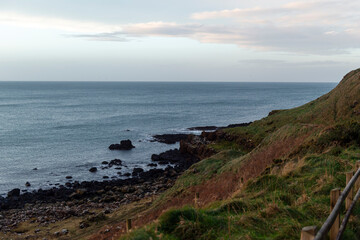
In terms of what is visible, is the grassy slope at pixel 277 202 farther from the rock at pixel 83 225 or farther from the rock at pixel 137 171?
the rock at pixel 137 171

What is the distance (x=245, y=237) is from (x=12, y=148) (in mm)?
57873

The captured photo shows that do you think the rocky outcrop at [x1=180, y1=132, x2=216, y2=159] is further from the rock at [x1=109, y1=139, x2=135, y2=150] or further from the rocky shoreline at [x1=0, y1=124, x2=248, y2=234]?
the rock at [x1=109, y1=139, x2=135, y2=150]

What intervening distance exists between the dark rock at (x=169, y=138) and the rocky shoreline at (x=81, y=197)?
52.2 feet

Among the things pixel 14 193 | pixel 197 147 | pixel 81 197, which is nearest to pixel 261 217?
pixel 81 197

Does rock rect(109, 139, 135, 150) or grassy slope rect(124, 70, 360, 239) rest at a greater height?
grassy slope rect(124, 70, 360, 239)

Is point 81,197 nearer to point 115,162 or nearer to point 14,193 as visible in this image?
point 14,193

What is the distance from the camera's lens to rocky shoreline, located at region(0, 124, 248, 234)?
27.9m

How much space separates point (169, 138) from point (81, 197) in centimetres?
3196

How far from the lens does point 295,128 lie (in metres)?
27.4

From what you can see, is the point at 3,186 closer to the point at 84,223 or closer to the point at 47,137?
the point at 84,223

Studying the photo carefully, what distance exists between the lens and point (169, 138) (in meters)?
64.1

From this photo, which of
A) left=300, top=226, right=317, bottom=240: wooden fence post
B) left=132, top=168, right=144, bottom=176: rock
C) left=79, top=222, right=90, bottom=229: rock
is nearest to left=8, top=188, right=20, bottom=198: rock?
left=132, top=168, right=144, bottom=176: rock

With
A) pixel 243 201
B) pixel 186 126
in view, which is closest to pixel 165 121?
pixel 186 126

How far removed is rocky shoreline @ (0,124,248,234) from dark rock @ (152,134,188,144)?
15.9 meters
